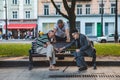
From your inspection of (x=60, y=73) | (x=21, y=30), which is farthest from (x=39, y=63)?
(x=21, y=30)

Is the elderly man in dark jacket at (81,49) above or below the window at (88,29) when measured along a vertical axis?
below

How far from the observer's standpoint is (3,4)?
243 ft

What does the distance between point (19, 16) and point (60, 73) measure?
61.4 m

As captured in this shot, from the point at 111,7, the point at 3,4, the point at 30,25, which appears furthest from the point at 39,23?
the point at 111,7

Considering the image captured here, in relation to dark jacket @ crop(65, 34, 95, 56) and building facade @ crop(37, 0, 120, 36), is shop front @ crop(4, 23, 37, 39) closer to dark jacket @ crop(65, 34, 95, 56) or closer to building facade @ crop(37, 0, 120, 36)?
building facade @ crop(37, 0, 120, 36)

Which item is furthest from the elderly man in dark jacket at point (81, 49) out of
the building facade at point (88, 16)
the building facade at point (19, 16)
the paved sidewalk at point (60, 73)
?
the building facade at point (19, 16)

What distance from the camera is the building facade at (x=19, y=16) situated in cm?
7269

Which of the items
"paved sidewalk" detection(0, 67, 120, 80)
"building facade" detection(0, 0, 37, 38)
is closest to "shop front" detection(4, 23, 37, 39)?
"building facade" detection(0, 0, 37, 38)

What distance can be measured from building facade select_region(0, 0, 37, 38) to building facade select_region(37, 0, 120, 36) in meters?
1.88

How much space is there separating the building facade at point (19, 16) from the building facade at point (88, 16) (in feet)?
6.16

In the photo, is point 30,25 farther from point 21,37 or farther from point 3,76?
point 3,76

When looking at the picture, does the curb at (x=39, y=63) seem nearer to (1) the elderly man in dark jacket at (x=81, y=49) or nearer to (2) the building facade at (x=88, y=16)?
(1) the elderly man in dark jacket at (x=81, y=49)

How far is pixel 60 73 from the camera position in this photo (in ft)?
40.1

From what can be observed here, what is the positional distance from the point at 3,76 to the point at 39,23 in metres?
59.6
